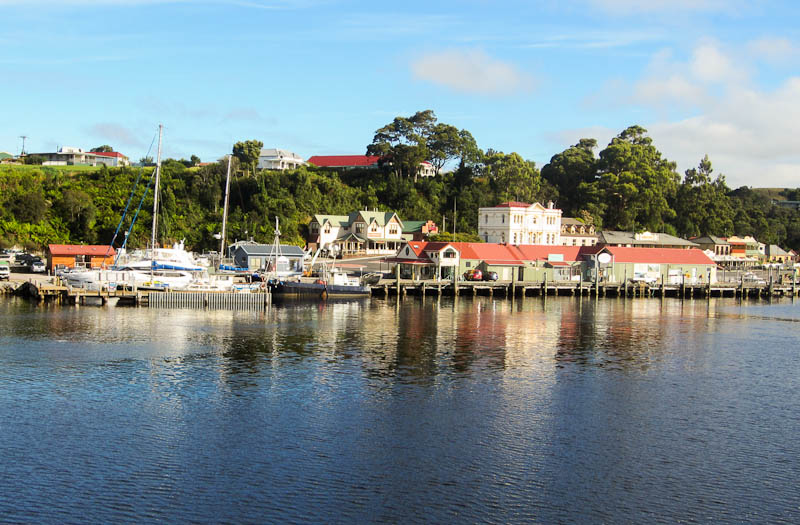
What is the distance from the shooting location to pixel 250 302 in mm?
68312

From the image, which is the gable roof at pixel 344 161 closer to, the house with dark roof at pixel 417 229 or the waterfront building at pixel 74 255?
the house with dark roof at pixel 417 229

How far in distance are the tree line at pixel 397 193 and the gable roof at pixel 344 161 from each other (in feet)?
18.8

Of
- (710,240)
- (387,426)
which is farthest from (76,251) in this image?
(710,240)

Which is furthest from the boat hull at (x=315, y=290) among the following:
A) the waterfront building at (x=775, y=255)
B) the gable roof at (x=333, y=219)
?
the waterfront building at (x=775, y=255)

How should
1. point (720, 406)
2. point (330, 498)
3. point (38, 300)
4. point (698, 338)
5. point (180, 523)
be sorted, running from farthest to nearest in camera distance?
point (38, 300), point (698, 338), point (720, 406), point (330, 498), point (180, 523)

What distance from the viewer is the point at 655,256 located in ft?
318

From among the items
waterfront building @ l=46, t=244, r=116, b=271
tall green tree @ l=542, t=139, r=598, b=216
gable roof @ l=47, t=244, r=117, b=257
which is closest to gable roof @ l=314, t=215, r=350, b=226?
waterfront building @ l=46, t=244, r=116, b=271

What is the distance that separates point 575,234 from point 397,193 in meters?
30.0

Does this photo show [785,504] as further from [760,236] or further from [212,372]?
[760,236]

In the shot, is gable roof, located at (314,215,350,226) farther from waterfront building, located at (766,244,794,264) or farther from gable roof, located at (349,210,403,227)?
waterfront building, located at (766,244,794,264)

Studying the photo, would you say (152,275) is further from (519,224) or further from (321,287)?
(519,224)

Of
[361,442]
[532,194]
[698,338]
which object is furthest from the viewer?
[532,194]

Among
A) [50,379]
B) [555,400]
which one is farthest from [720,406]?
[50,379]

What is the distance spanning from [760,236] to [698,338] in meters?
117
